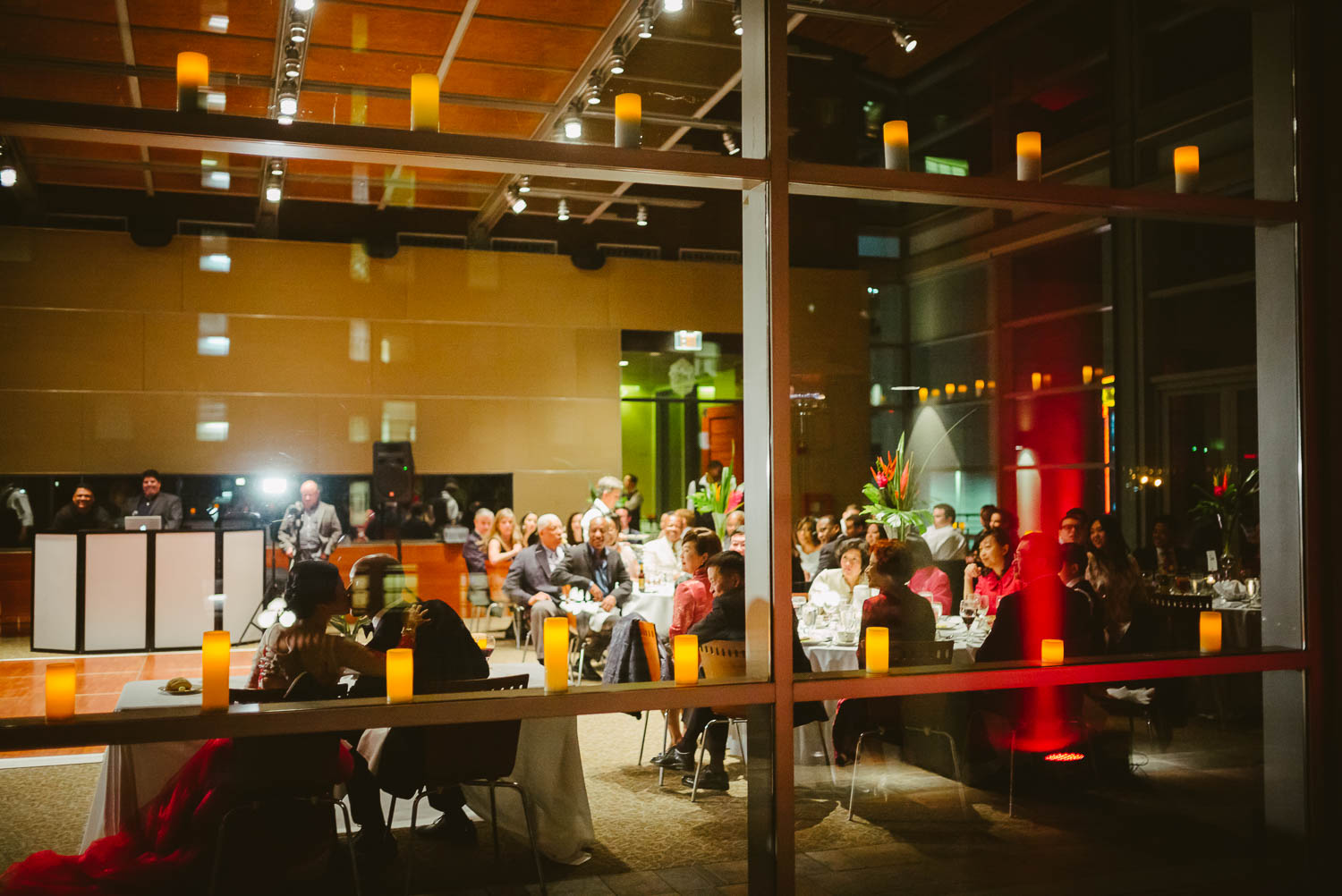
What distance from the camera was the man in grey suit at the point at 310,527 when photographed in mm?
10164

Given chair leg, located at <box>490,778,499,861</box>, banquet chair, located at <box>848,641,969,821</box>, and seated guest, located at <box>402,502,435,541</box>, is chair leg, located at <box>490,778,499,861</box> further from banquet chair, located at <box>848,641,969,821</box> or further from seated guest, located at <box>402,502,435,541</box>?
seated guest, located at <box>402,502,435,541</box>

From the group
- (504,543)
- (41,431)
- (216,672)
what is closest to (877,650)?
(216,672)

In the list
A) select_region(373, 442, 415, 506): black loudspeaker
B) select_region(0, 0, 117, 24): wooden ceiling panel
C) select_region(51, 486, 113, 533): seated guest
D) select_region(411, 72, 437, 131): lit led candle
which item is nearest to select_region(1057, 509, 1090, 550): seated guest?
select_region(411, 72, 437, 131): lit led candle

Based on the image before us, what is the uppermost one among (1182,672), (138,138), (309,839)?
(138,138)

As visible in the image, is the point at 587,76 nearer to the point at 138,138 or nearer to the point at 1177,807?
the point at 138,138

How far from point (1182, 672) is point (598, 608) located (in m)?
4.35

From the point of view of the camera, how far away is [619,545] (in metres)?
8.38

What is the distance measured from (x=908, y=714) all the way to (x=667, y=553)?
3445 mm

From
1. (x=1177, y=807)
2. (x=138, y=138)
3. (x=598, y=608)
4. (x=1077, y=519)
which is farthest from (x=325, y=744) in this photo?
Answer: (x=1077, y=519)

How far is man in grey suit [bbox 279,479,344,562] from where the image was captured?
10.2m

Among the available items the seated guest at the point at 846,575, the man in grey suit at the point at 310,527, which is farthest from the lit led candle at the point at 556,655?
the man in grey suit at the point at 310,527

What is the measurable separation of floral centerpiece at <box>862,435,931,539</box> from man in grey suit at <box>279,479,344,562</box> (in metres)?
5.69

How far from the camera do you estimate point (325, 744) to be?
2.93m

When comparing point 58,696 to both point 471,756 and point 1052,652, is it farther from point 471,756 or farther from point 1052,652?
point 1052,652
